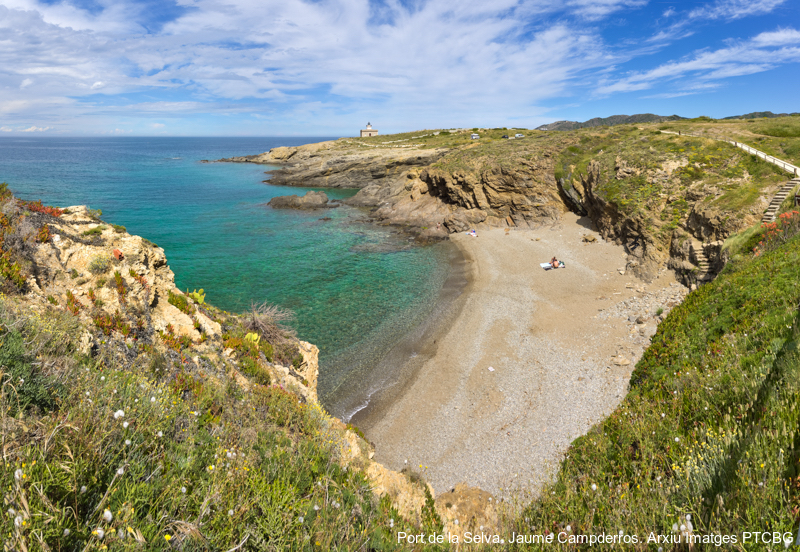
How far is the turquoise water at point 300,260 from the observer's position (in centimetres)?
2145

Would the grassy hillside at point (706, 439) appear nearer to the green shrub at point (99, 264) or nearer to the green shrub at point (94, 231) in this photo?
the green shrub at point (99, 264)

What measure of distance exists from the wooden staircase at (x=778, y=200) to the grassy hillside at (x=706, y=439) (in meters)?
12.7

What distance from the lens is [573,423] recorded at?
13789 mm

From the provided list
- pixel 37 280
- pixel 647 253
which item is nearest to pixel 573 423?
pixel 37 280

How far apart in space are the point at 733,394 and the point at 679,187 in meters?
29.7

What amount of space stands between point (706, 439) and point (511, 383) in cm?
1113

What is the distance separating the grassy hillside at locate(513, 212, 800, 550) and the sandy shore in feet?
4.95

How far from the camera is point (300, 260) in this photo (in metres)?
34.7

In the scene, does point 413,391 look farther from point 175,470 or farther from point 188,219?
point 188,219

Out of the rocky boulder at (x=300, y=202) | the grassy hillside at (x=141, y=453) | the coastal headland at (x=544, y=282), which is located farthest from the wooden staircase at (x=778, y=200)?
the rocky boulder at (x=300, y=202)

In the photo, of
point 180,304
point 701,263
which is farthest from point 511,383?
point 701,263

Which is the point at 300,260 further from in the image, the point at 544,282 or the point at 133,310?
the point at 133,310

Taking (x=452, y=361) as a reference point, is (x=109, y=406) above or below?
above

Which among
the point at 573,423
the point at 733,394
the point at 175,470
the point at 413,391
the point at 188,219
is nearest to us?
the point at 175,470
